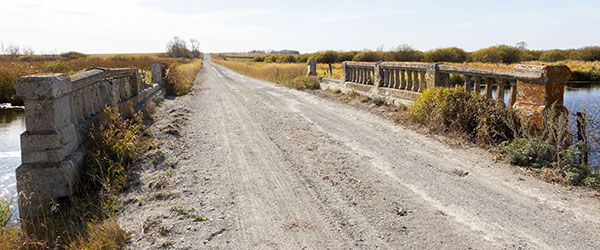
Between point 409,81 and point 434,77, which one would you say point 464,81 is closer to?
point 434,77

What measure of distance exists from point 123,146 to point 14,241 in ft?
8.06

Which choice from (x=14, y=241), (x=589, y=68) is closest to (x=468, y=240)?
(x=14, y=241)

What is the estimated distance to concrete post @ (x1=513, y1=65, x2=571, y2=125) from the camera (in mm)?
6141

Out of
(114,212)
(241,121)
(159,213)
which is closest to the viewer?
(159,213)

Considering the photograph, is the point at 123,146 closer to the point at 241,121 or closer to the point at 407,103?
the point at 241,121

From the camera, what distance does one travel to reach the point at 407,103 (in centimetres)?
1044

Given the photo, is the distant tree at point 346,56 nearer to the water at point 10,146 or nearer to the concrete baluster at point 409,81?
the water at point 10,146

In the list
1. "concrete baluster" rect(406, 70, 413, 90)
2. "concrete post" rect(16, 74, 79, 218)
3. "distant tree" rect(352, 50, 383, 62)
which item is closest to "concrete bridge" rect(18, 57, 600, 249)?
A: "concrete post" rect(16, 74, 79, 218)

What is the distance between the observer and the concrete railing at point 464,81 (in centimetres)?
621

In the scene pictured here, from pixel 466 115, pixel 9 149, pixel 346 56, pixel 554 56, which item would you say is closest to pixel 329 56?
pixel 346 56

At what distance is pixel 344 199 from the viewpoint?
4547 millimetres

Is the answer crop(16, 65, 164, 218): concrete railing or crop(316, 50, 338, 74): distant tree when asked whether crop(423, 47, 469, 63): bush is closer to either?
crop(316, 50, 338, 74): distant tree

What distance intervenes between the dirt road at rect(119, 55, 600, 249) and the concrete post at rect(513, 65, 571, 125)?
3.57 feet

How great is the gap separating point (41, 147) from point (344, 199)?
389 centimetres
